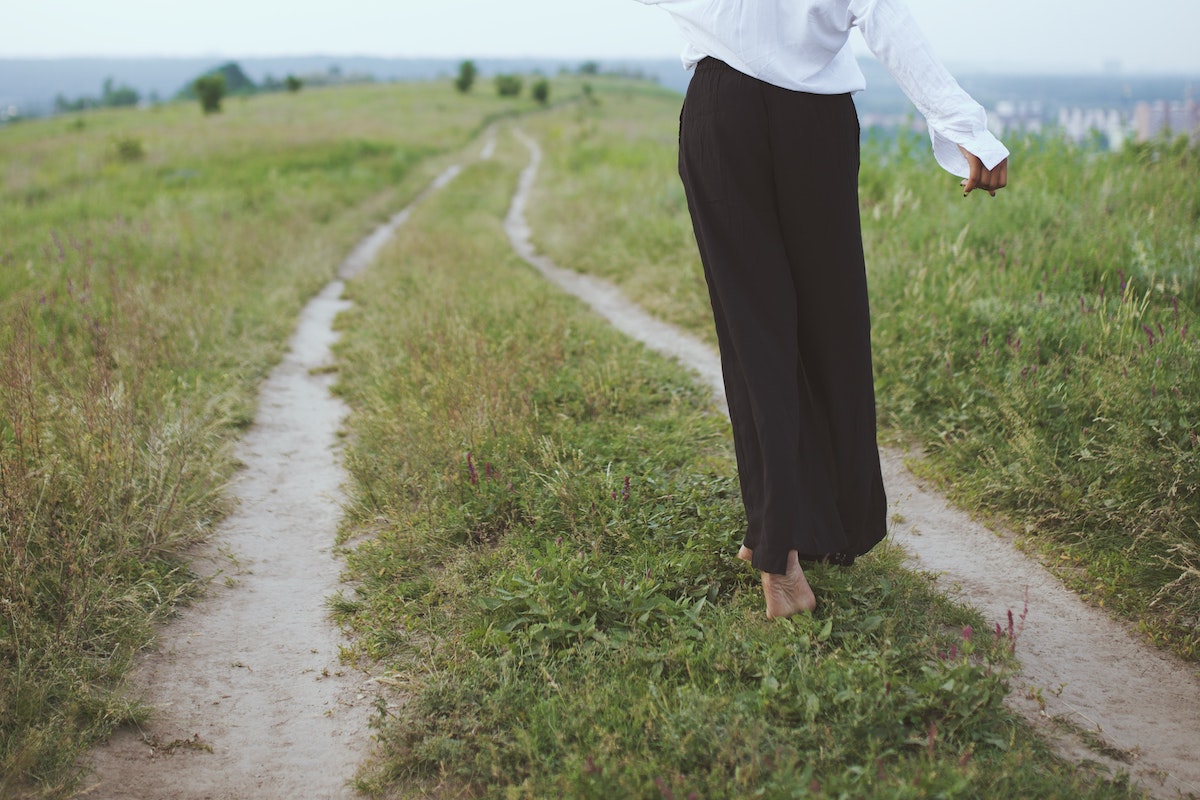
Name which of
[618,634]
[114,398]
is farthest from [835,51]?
[114,398]

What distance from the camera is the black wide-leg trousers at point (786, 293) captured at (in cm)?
252

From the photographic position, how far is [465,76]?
74.3 metres

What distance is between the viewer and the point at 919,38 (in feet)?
7.57

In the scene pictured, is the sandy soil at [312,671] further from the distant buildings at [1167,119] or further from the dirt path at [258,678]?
the distant buildings at [1167,119]

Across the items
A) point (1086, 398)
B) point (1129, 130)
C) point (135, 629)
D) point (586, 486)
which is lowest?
point (135, 629)

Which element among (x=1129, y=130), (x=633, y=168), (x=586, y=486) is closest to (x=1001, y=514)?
(x=586, y=486)

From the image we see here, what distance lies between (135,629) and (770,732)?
217cm

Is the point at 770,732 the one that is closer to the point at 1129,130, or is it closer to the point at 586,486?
the point at 586,486

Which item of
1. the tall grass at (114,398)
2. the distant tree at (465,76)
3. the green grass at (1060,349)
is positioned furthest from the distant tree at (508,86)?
the green grass at (1060,349)

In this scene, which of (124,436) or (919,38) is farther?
(124,436)

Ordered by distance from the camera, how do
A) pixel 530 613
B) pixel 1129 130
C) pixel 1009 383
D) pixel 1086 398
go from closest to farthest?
pixel 530 613
pixel 1086 398
pixel 1009 383
pixel 1129 130

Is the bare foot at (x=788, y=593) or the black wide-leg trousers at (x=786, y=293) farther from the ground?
the black wide-leg trousers at (x=786, y=293)

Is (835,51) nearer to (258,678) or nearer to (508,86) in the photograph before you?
(258,678)

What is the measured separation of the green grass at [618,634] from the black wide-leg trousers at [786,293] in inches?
13.3
